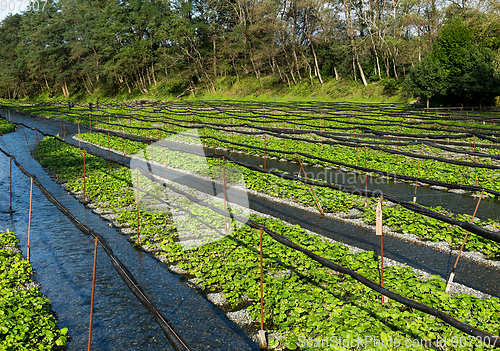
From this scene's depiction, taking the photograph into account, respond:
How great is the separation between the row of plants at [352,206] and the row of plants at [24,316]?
825 cm

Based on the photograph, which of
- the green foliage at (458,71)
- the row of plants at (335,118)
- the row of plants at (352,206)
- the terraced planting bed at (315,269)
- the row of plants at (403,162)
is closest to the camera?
the terraced planting bed at (315,269)

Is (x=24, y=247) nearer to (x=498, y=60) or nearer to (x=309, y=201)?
(x=309, y=201)

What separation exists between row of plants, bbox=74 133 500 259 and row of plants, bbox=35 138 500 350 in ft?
7.34

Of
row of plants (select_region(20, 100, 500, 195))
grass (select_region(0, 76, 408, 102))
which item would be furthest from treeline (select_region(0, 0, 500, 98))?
row of plants (select_region(20, 100, 500, 195))

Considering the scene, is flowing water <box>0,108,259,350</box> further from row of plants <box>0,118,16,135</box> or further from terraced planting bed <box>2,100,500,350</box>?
row of plants <box>0,118,16,135</box>

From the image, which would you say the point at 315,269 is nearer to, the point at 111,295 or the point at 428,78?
the point at 111,295

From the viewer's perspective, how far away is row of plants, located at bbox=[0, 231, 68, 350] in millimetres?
5922

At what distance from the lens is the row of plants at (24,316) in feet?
19.4

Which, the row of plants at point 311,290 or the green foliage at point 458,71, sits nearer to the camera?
the row of plants at point 311,290

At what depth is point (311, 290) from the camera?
23.6 feet

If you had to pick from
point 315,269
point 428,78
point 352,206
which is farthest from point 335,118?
point 315,269

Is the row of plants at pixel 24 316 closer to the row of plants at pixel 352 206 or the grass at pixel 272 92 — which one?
the row of plants at pixel 352 206

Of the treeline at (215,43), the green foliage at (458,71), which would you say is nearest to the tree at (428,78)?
the green foliage at (458,71)

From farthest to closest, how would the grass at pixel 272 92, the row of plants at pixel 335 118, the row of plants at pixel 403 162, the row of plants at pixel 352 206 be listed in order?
1. the grass at pixel 272 92
2. the row of plants at pixel 335 118
3. the row of plants at pixel 403 162
4. the row of plants at pixel 352 206
